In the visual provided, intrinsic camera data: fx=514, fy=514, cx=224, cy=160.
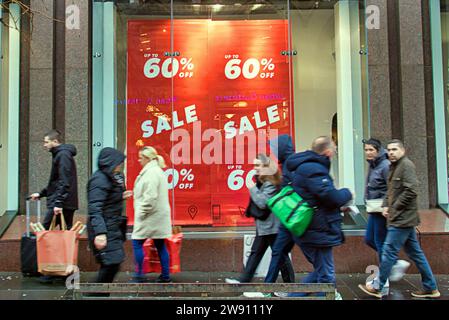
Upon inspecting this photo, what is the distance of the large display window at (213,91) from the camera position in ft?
28.4

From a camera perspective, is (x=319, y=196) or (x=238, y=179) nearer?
(x=319, y=196)

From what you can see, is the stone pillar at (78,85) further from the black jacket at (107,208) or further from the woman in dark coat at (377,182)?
the woman in dark coat at (377,182)

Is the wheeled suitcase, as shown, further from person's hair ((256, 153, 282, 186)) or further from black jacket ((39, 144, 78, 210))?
person's hair ((256, 153, 282, 186))

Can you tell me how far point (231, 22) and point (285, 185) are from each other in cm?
455

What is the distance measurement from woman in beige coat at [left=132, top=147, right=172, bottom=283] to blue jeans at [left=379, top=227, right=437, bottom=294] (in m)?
2.52

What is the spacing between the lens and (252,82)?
8.85 meters

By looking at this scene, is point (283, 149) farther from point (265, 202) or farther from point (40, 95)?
point (40, 95)

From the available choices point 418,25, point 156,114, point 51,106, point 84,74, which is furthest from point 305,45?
point 51,106

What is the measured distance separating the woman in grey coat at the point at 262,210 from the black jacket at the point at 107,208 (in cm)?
141

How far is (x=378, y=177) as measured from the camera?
604 cm

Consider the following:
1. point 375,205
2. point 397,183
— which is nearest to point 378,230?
point 375,205

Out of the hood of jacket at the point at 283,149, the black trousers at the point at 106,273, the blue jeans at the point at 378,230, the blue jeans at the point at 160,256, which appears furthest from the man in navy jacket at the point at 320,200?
the blue jeans at the point at 160,256

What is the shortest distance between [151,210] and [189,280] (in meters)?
1.33
